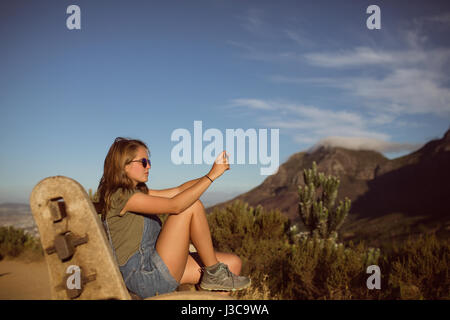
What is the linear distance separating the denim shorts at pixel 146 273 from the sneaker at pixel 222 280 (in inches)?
9.3

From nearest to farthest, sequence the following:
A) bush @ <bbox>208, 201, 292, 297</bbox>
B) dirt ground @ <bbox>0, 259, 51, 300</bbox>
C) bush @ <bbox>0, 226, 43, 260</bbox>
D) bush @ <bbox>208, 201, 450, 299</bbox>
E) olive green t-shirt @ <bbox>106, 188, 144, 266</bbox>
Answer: olive green t-shirt @ <bbox>106, 188, 144, 266</bbox> → bush @ <bbox>208, 201, 450, 299</bbox> → dirt ground @ <bbox>0, 259, 51, 300</bbox> → bush @ <bbox>208, 201, 292, 297</bbox> → bush @ <bbox>0, 226, 43, 260</bbox>

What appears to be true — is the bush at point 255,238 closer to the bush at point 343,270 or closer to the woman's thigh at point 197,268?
the bush at point 343,270

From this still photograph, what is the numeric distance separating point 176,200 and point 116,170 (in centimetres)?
55

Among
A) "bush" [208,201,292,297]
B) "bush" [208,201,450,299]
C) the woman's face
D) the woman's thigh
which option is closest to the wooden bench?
the woman's face

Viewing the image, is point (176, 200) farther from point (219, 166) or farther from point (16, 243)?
point (16, 243)

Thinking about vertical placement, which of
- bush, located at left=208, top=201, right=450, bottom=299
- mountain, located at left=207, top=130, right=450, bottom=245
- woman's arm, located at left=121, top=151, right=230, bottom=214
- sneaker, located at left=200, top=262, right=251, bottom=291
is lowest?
mountain, located at left=207, top=130, right=450, bottom=245

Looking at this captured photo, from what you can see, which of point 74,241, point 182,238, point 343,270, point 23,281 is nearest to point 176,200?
point 182,238

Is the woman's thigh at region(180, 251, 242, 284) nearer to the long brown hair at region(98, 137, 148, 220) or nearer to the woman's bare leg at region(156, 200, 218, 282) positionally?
the woman's bare leg at region(156, 200, 218, 282)

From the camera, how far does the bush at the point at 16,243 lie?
7207mm

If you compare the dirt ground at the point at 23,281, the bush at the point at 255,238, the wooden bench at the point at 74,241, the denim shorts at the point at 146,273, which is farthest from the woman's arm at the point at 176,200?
the dirt ground at the point at 23,281

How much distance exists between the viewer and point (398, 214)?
55.5 metres

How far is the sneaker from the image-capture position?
248 cm

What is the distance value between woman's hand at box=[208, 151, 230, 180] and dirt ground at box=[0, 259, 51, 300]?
378 centimetres
